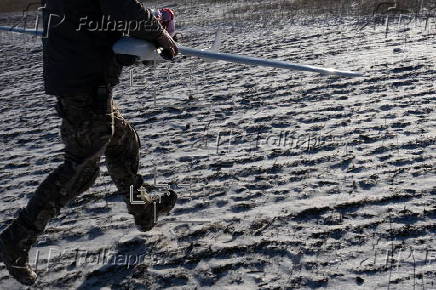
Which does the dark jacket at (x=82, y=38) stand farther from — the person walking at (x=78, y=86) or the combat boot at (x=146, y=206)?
the combat boot at (x=146, y=206)

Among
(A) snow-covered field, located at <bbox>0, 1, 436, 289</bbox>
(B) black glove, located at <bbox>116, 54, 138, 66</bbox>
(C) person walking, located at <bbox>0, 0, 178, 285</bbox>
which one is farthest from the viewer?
(A) snow-covered field, located at <bbox>0, 1, 436, 289</bbox>

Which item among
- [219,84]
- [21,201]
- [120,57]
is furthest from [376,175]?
[219,84]

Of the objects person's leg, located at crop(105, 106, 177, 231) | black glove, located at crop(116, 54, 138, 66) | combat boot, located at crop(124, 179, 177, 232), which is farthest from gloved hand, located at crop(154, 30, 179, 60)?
combat boot, located at crop(124, 179, 177, 232)

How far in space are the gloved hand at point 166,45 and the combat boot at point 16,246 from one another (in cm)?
127

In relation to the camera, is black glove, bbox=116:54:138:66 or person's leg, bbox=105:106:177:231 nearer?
black glove, bbox=116:54:138:66

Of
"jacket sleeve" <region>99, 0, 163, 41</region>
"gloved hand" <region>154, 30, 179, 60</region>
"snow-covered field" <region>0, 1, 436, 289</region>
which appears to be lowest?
"snow-covered field" <region>0, 1, 436, 289</region>

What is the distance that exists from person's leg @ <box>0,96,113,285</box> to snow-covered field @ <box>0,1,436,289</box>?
0.35 meters

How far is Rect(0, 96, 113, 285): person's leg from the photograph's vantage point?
8.76 feet

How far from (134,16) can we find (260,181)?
6.96 feet

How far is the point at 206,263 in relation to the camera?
10.00 ft

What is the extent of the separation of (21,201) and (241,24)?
10.3 m

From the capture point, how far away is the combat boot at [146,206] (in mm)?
3211

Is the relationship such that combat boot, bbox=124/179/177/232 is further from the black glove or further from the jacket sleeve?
the jacket sleeve

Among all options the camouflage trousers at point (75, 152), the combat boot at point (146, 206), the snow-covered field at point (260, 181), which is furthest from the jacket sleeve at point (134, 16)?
the snow-covered field at point (260, 181)
